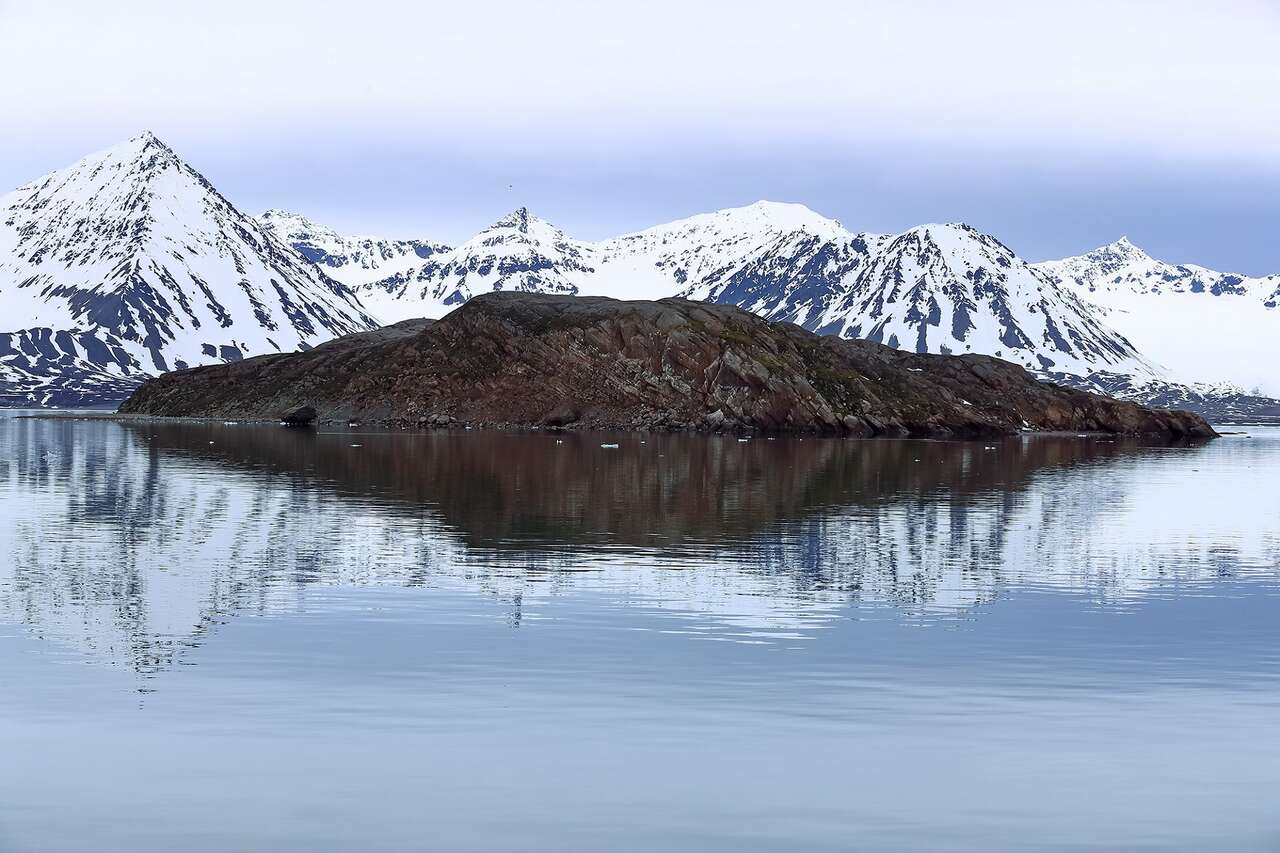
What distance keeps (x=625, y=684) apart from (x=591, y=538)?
3141 cm

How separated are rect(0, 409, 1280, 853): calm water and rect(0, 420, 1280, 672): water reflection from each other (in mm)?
368

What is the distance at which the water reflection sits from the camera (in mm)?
43625

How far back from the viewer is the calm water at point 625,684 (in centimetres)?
Answer: 2225

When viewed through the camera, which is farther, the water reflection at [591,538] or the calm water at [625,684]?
the water reflection at [591,538]

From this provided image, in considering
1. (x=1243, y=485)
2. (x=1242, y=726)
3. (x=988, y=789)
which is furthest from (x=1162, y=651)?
(x=1243, y=485)

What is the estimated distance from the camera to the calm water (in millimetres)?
22250

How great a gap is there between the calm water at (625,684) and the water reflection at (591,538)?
37 centimetres

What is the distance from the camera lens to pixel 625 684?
31.5 meters

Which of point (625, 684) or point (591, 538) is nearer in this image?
point (625, 684)

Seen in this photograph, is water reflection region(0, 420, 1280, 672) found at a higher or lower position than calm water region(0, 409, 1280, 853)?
higher

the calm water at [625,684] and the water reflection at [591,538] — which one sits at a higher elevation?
the water reflection at [591,538]

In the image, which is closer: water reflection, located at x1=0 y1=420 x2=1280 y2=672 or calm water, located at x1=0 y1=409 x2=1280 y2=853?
calm water, located at x1=0 y1=409 x2=1280 y2=853

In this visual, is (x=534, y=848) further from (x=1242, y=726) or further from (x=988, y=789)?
(x=1242, y=726)

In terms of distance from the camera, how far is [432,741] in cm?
2636
